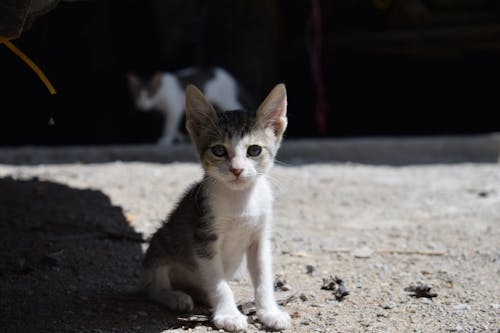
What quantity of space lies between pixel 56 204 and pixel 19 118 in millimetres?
4340

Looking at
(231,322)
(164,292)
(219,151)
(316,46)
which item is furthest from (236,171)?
(316,46)

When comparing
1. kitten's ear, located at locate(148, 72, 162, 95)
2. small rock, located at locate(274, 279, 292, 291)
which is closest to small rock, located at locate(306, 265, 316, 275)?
small rock, located at locate(274, 279, 292, 291)

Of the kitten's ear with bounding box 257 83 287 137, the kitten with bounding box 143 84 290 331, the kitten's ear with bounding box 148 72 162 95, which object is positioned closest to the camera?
the kitten with bounding box 143 84 290 331

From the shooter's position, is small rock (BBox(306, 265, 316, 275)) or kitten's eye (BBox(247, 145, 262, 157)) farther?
small rock (BBox(306, 265, 316, 275))

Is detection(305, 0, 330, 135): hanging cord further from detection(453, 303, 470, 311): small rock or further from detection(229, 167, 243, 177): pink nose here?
detection(229, 167, 243, 177): pink nose

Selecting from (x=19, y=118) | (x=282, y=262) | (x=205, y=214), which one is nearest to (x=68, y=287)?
(x=205, y=214)

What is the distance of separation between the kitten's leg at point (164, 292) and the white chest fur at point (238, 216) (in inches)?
10.0

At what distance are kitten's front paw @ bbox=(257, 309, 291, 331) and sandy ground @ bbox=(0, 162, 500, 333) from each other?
87 millimetres

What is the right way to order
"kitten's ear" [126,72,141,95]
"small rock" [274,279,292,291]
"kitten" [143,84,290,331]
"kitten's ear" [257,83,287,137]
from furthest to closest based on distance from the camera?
"kitten's ear" [126,72,141,95]
"small rock" [274,279,292,291]
"kitten's ear" [257,83,287,137]
"kitten" [143,84,290,331]

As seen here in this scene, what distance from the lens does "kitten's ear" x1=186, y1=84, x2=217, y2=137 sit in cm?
351

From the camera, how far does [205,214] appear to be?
136 inches

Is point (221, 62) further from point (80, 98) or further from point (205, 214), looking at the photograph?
point (205, 214)

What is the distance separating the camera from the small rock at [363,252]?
4.58m

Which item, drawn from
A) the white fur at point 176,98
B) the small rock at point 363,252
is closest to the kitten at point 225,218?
the small rock at point 363,252
